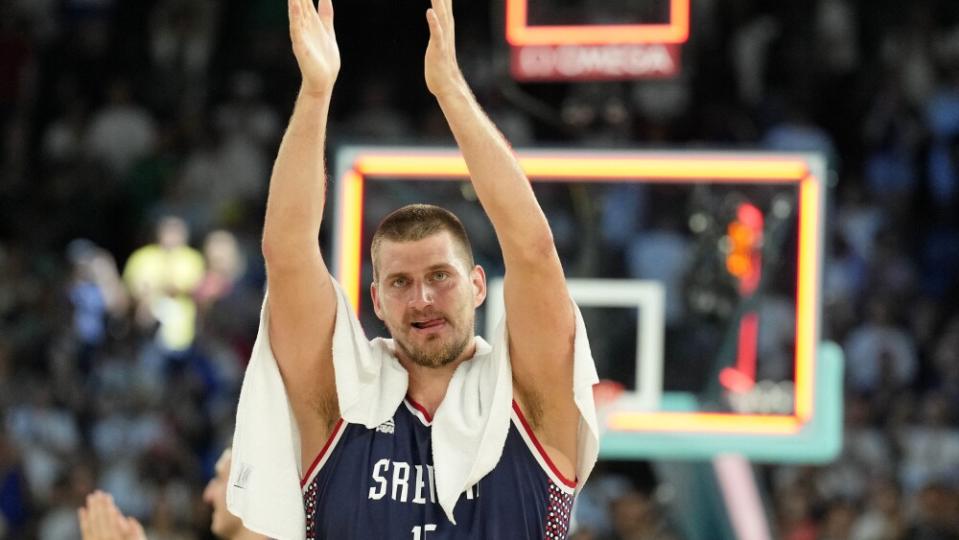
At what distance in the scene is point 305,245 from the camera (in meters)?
4.02

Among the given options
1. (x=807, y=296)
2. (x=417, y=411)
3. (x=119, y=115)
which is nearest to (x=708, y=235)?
(x=807, y=296)

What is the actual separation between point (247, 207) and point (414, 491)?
9790 mm

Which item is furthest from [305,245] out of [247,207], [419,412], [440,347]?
[247,207]

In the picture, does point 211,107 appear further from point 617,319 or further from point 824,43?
point 617,319

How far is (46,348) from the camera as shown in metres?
12.2

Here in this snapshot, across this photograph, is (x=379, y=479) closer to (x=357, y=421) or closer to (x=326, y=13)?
(x=357, y=421)

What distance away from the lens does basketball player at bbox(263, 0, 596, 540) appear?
396 cm

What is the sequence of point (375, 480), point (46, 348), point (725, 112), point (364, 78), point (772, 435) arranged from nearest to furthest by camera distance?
1. point (375, 480)
2. point (772, 435)
3. point (46, 348)
4. point (725, 112)
5. point (364, 78)

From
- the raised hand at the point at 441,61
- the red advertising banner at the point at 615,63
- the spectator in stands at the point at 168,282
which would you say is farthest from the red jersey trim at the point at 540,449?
the spectator in stands at the point at 168,282

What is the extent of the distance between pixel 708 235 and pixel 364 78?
7.53 m

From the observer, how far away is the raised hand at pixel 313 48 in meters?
3.92

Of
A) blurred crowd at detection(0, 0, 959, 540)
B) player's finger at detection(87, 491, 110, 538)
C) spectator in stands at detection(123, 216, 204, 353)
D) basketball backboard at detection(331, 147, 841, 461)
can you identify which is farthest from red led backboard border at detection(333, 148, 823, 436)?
spectator in stands at detection(123, 216, 204, 353)

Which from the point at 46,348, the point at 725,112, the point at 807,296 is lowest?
the point at 46,348

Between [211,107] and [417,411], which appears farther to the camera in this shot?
[211,107]
